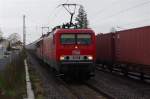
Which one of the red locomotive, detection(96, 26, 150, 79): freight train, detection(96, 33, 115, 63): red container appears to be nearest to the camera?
detection(96, 26, 150, 79): freight train

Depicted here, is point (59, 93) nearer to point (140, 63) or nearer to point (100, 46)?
point (140, 63)

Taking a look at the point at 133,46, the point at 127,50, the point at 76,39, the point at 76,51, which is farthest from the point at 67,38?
the point at 127,50

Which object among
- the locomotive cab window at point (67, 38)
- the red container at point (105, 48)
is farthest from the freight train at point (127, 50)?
the locomotive cab window at point (67, 38)

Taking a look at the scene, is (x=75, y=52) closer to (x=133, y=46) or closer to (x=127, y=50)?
(x=133, y=46)

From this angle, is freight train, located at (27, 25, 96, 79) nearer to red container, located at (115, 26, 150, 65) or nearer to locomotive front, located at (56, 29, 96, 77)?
locomotive front, located at (56, 29, 96, 77)

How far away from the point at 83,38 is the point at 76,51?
0.96 meters

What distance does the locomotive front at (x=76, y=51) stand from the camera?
68.7 feet

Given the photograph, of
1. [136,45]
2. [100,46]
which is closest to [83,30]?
[136,45]

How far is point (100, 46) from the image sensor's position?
109 ft

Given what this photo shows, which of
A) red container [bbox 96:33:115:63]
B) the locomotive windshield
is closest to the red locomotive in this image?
the locomotive windshield

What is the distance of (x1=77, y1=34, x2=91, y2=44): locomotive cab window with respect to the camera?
2166cm

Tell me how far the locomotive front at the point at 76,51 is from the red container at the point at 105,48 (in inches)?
280

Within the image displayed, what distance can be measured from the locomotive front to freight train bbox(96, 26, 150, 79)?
2.47 metres

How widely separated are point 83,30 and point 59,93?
212 inches
